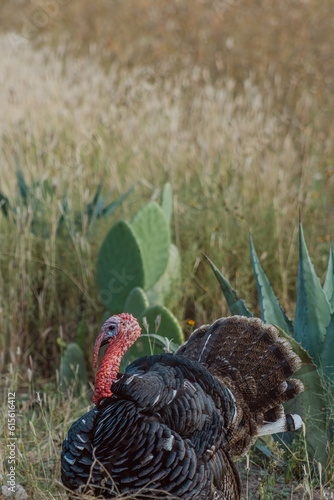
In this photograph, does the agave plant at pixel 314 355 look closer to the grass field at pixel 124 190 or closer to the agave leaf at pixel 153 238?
the grass field at pixel 124 190

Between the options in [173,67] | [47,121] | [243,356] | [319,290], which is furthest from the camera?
[173,67]

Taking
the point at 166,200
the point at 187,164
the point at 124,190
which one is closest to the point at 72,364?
the point at 166,200

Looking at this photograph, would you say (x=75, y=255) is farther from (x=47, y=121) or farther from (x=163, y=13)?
(x=163, y=13)

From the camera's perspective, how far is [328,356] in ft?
7.68

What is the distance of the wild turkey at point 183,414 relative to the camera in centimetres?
182

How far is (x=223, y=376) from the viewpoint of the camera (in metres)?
2.19

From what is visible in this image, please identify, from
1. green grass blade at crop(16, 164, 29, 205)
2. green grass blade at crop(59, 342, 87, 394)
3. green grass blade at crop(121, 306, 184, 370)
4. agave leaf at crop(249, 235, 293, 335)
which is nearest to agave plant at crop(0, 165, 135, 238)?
Result: green grass blade at crop(16, 164, 29, 205)

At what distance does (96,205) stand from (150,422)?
2.23 metres

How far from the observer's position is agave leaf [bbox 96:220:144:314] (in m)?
3.29

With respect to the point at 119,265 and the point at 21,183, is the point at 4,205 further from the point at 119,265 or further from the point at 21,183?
the point at 119,265

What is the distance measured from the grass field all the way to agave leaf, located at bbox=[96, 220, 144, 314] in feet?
0.52

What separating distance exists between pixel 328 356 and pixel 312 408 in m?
0.22

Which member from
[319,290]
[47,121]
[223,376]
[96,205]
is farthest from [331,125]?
[223,376]

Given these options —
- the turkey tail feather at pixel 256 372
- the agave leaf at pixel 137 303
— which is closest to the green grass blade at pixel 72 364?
the agave leaf at pixel 137 303
